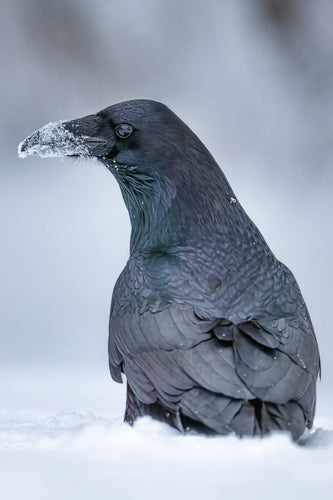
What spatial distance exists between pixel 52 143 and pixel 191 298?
0.53 meters

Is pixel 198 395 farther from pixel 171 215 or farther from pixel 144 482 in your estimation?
pixel 171 215

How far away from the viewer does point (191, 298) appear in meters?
1.97

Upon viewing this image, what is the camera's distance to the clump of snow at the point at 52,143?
7.41ft

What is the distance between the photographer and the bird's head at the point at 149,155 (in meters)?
2.17

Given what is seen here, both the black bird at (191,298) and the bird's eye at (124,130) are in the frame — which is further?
the bird's eye at (124,130)

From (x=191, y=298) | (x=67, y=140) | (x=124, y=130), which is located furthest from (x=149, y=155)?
(x=191, y=298)

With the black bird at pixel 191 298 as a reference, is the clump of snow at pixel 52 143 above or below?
above

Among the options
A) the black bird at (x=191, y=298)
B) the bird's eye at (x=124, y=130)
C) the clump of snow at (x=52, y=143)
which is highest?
the bird's eye at (x=124, y=130)

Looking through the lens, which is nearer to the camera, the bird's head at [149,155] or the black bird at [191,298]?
the black bird at [191,298]

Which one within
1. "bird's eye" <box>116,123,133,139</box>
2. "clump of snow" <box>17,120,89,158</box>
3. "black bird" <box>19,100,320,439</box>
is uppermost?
"bird's eye" <box>116,123,133,139</box>

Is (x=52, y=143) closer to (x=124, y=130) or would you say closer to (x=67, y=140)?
(x=67, y=140)

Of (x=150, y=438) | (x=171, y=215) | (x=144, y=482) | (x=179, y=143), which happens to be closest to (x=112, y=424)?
(x=150, y=438)

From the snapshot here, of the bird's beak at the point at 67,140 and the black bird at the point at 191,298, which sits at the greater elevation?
the bird's beak at the point at 67,140

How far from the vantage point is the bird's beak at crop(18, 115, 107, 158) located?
224cm
